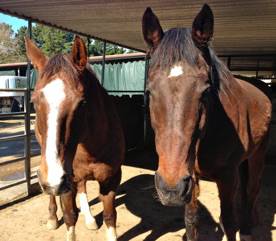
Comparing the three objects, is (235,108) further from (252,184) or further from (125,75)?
(125,75)

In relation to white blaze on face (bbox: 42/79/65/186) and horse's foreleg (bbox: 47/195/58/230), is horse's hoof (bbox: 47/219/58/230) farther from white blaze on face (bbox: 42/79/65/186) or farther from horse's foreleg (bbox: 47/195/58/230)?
white blaze on face (bbox: 42/79/65/186)

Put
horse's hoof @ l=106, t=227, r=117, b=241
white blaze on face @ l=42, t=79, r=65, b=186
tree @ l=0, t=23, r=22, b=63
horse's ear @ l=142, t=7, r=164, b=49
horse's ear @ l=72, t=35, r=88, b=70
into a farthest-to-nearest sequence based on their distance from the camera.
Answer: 1. tree @ l=0, t=23, r=22, b=63
2. horse's hoof @ l=106, t=227, r=117, b=241
3. horse's ear @ l=72, t=35, r=88, b=70
4. white blaze on face @ l=42, t=79, r=65, b=186
5. horse's ear @ l=142, t=7, r=164, b=49

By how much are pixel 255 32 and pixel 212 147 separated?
11.4ft

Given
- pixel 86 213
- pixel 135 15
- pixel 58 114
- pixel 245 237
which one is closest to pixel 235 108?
pixel 58 114

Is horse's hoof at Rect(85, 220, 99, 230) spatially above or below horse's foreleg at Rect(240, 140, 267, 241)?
below

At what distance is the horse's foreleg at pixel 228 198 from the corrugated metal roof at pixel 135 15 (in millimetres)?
1972

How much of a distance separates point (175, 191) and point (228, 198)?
3.72 ft

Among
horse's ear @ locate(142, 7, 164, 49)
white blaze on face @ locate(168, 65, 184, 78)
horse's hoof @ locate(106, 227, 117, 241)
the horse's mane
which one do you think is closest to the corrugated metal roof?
horse's ear @ locate(142, 7, 164, 49)

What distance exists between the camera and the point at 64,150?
6.78 feet

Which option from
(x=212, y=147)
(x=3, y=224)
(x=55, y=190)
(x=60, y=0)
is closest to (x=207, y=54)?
(x=212, y=147)

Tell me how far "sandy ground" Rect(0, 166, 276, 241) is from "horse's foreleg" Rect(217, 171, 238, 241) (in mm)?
774

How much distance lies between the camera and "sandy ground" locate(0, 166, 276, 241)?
338 cm

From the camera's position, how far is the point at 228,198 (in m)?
2.53

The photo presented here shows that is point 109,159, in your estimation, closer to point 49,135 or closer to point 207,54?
point 49,135
